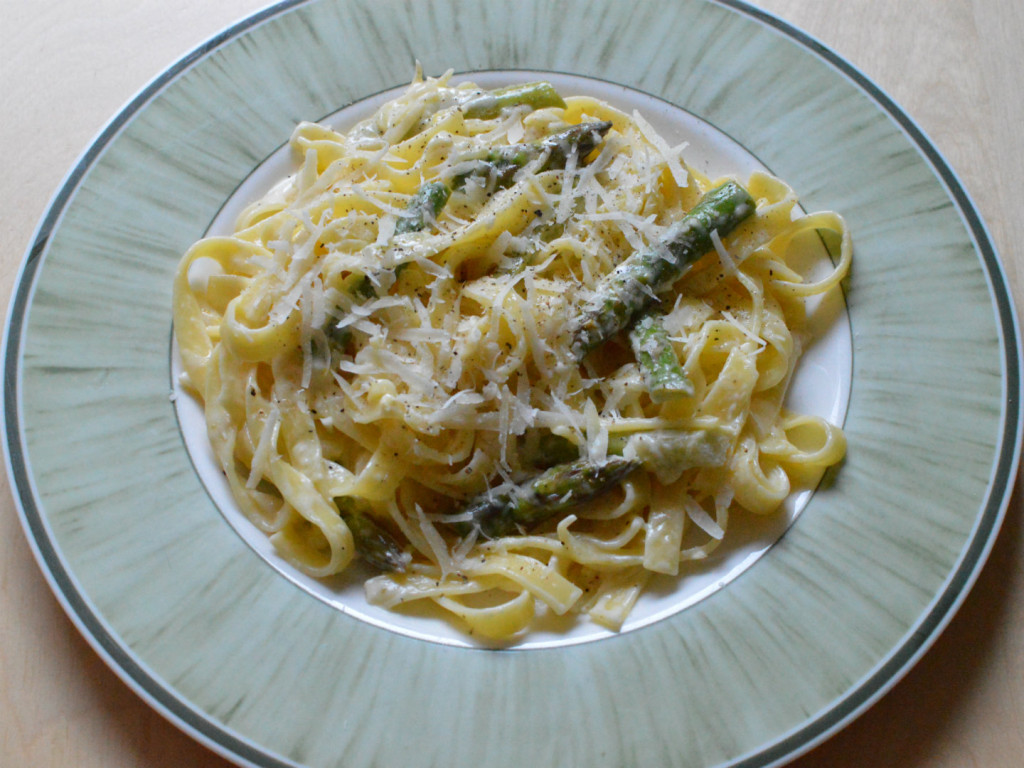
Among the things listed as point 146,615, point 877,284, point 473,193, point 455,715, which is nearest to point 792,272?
point 877,284

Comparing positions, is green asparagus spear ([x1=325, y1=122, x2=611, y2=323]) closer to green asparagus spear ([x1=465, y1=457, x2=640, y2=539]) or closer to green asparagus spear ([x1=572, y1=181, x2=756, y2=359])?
green asparagus spear ([x1=572, y1=181, x2=756, y2=359])

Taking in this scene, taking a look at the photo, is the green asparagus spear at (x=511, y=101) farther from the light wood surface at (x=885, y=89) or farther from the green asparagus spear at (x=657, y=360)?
the light wood surface at (x=885, y=89)

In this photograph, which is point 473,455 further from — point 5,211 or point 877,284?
A: point 5,211

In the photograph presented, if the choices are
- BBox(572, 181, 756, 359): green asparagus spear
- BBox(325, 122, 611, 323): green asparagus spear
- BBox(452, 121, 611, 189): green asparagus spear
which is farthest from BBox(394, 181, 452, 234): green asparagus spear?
BBox(572, 181, 756, 359): green asparagus spear

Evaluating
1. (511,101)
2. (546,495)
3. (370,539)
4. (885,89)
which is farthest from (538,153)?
(885,89)

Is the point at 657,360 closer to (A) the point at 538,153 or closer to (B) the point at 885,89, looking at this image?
(A) the point at 538,153
